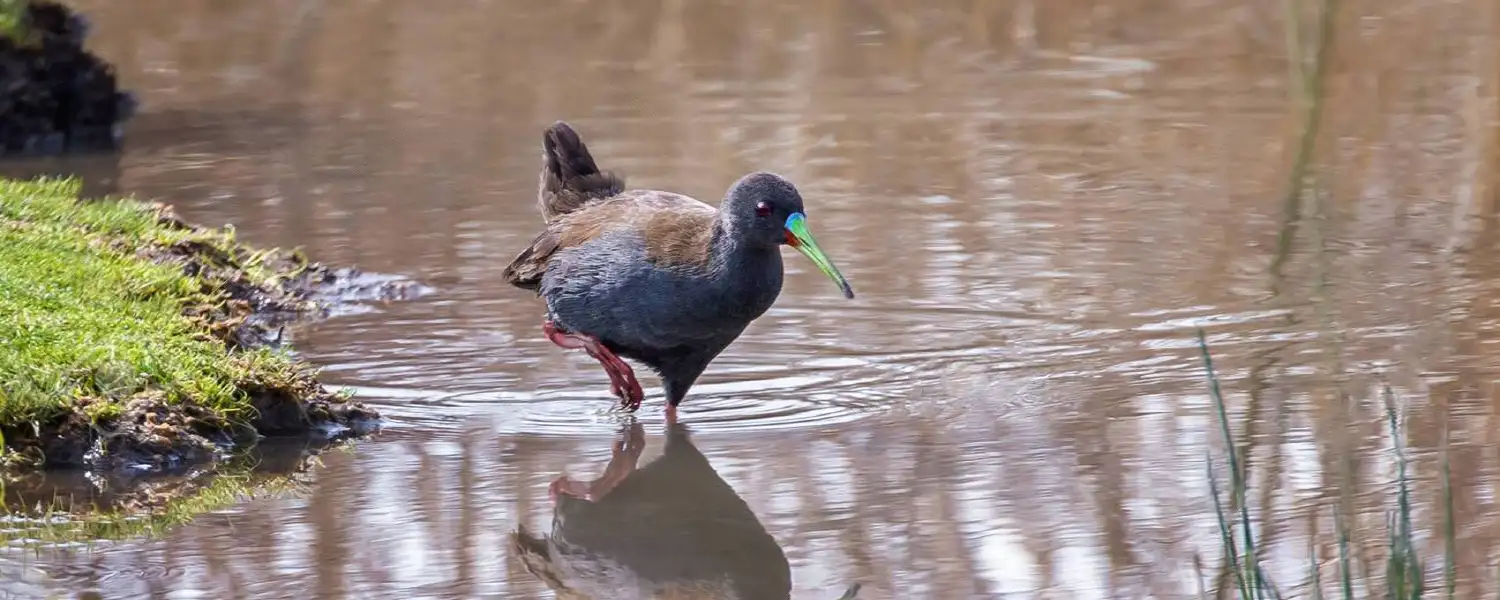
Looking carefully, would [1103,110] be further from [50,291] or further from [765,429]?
[50,291]

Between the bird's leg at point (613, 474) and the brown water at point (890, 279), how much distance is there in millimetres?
53

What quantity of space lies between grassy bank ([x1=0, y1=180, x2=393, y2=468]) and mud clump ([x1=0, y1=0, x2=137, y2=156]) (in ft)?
13.0

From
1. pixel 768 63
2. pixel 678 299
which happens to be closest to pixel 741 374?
pixel 678 299

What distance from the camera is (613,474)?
5984 millimetres

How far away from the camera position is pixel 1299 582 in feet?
15.0

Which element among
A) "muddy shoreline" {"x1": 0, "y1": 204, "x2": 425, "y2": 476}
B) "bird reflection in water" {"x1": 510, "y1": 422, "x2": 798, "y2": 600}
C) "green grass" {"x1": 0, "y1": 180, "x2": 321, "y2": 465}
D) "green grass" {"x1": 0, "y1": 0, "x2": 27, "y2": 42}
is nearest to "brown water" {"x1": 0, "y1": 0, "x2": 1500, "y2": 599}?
"bird reflection in water" {"x1": 510, "y1": 422, "x2": 798, "y2": 600}

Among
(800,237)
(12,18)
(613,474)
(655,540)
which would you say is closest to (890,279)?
(800,237)

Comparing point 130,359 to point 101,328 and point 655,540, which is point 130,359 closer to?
point 101,328

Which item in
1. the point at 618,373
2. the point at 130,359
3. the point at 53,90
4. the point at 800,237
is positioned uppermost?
the point at 53,90

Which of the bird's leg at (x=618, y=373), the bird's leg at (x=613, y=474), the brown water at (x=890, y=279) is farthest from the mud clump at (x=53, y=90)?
the bird's leg at (x=613, y=474)

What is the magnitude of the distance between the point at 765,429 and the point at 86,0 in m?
12.1

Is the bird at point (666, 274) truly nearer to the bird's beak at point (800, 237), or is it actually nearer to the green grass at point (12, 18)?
the bird's beak at point (800, 237)

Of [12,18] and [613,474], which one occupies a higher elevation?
[12,18]

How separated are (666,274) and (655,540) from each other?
137 cm
